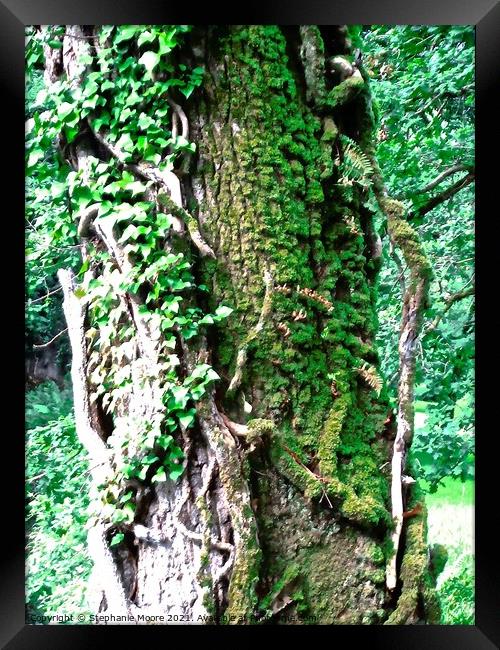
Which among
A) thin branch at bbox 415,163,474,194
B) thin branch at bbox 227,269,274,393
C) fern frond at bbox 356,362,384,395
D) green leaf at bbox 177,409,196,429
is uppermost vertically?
thin branch at bbox 415,163,474,194

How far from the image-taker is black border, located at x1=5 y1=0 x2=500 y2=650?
1.78 metres

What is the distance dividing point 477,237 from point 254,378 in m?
0.94

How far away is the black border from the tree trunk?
95 mm

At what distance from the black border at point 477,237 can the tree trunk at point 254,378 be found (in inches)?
3.7

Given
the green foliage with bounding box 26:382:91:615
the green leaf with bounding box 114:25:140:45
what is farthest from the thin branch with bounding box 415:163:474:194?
the green foliage with bounding box 26:382:91:615

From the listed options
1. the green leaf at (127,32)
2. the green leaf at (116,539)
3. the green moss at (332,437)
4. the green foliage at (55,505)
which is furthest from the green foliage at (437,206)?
the green foliage at (55,505)

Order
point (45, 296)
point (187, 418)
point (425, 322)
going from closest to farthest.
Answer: point (187, 418), point (45, 296), point (425, 322)

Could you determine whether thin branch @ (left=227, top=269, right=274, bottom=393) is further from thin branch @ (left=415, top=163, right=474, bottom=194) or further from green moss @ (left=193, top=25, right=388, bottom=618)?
thin branch @ (left=415, top=163, right=474, bottom=194)

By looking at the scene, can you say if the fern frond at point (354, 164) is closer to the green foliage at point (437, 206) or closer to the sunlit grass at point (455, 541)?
the green foliage at point (437, 206)

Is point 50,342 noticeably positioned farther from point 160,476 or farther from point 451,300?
point 451,300

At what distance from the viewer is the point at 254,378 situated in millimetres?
1863

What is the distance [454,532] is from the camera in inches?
75.3

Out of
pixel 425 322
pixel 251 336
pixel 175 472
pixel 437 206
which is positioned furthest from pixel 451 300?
pixel 175 472
